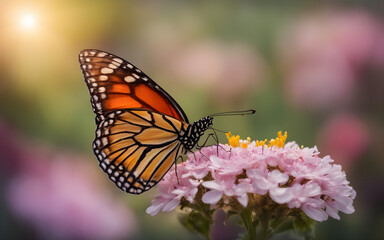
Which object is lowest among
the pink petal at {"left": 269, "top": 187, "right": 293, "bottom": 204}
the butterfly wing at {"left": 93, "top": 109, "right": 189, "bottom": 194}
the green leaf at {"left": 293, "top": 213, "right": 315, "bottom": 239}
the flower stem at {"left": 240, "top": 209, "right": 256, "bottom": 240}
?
the green leaf at {"left": 293, "top": 213, "right": 315, "bottom": 239}

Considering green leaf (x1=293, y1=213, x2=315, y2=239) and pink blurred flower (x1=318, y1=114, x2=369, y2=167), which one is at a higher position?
green leaf (x1=293, y1=213, x2=315, y2=239)

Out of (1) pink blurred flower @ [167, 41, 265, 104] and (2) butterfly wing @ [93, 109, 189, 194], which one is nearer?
(2) butterfly wing @ [93, 109, 189, 194]

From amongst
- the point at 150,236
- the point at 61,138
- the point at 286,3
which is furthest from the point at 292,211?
the point at 286,3

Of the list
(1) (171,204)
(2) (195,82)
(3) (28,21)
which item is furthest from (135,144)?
(3) (28,21)

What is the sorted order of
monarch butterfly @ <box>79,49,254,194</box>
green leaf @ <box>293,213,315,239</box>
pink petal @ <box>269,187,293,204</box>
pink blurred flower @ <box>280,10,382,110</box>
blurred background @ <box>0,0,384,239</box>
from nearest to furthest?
pink petal @ <box>269,187,293,204</box> < green leaf @ <box>293,213,315,239</box> < monarch butterfly @ <box>79,49,254,194</box> < blurred background @ <box>0,0,384,239</box> < pink blurred flower @ <box>280,10,382,110</box>

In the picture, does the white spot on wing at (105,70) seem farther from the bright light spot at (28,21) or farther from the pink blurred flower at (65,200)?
the bright light spot at (28,21)

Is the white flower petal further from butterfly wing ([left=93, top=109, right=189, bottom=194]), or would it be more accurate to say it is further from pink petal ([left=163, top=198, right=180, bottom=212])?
butterfly wing ([left=93, top=109, right=189, bottom=194])

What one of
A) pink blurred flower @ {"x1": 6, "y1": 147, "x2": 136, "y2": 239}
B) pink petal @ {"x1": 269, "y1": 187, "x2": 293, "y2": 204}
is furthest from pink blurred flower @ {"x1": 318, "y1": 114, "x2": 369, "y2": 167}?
pink petal @ {"x1": 269, "y1": 187, "x2": 293, "y2": 204}

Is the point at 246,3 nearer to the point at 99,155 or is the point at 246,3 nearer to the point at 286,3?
the point at 286,3
